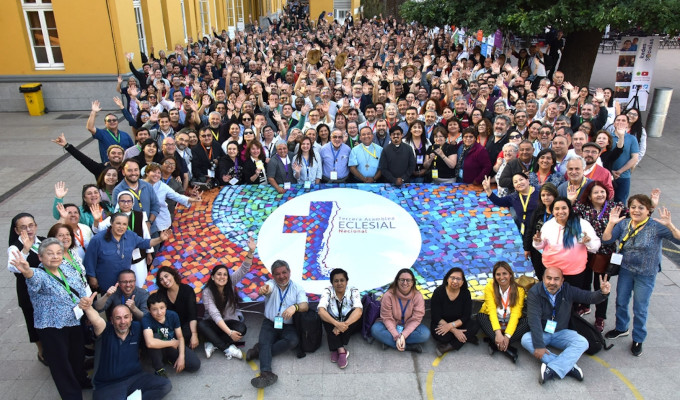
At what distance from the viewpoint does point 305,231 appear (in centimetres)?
605

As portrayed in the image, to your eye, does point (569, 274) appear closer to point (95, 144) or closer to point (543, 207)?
point (543, 207)

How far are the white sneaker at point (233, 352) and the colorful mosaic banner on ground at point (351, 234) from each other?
50 centimetres

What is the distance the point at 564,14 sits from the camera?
10523 millimetres

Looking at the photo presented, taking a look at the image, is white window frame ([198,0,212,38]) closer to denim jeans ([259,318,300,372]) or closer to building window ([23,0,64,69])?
building window ([23,0,64,69])

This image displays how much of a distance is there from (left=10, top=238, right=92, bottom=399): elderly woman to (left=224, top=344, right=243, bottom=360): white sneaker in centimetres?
131

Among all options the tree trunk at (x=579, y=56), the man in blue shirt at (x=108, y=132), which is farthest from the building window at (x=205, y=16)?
the man in blue shirt at (x=108, y=132)

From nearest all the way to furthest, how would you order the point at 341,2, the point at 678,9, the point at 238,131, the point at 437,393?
1. the point at 437,393
2. the point at 238,131
3. the point at 678,9
4. the point at 341,2

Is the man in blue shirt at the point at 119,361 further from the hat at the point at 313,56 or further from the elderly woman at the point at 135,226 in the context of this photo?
the hat at the point at 313,56

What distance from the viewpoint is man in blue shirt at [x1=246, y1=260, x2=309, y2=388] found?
497cm

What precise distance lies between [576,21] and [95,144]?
36.9 feet

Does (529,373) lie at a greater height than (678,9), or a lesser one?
lesser

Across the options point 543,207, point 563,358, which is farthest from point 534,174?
point 563,358

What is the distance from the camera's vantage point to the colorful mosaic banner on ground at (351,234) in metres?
5.59

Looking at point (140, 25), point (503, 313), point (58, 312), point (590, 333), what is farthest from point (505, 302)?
point (140, 25)
